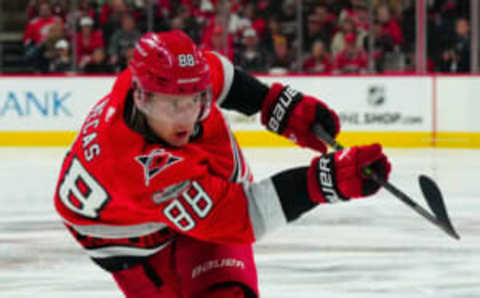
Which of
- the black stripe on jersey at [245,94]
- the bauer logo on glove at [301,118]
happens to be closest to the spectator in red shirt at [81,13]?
the black stripe on jersey at [245,94]

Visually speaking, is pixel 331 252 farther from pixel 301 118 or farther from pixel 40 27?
pixel 40 27

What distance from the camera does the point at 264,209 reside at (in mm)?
2314

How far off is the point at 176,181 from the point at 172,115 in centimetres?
15

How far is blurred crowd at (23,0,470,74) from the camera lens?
9484 millimetres

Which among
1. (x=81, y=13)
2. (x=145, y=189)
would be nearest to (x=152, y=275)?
(x=145, y=189)

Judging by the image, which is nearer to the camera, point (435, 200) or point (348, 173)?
point (348, 173)

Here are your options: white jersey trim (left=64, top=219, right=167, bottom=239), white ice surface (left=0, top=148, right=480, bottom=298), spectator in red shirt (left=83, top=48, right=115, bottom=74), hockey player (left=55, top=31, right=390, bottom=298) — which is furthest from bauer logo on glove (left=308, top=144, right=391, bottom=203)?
spectator in red shirt (left=83, top=48, right=115, bottom=74)

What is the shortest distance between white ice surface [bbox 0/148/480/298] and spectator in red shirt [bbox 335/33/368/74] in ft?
8.93

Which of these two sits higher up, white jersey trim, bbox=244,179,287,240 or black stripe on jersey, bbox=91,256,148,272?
white jersey trim, bbox=244,179,287,240

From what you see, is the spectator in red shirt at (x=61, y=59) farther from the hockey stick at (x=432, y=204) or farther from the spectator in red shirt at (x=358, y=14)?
the hockey stick at (x=432, y=204)

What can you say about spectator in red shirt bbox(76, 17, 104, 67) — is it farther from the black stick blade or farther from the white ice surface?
the black stick blade

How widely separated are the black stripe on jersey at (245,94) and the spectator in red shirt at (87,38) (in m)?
7.34

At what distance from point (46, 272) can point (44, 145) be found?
211 inches

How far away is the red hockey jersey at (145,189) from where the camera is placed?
2270 mm
